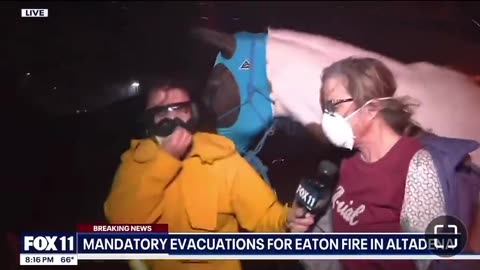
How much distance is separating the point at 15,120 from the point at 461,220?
45.2 inches

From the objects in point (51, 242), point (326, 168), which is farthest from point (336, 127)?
point (51, 242)

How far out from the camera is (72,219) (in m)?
1.79

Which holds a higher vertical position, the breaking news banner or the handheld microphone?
the handheld microphone

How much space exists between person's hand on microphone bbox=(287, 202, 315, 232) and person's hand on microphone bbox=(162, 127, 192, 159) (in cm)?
31

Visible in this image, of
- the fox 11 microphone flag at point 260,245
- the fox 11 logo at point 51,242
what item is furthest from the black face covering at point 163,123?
the fox 11 logo at point 51,242

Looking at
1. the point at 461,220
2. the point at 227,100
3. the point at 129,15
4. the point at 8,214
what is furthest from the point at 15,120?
the point at 461,220

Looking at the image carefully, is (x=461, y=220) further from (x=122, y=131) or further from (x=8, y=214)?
(x=8, y=214)

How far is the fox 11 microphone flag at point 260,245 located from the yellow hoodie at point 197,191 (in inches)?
1.0

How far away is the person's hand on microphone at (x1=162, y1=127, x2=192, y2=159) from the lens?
175 cm

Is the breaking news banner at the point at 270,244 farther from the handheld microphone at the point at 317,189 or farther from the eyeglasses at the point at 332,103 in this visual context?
the eyeglasses at the point at 332,103

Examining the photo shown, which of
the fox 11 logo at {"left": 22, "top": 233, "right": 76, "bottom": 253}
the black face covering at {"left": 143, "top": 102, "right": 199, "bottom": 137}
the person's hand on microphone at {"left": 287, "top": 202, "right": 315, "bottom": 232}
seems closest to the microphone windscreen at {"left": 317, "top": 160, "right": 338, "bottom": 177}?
the person's hand on microphone at {"left": 287, "top": 202, "right": 315, "bottom": 232}

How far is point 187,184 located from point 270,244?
0.26m

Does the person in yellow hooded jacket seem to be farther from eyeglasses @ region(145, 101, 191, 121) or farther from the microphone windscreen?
the microphone windscreen

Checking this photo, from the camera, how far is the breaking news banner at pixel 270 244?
177cm
